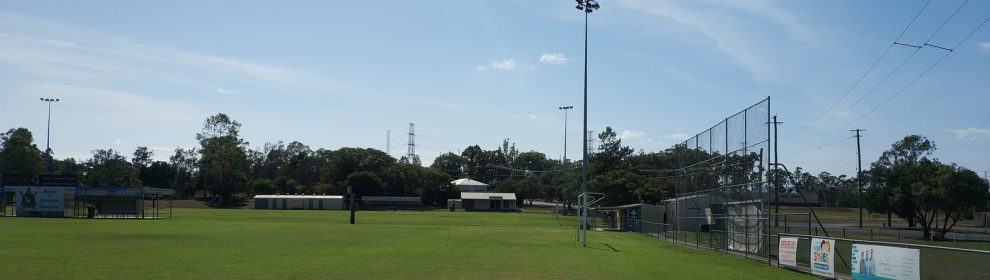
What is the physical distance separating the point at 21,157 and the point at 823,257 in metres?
127

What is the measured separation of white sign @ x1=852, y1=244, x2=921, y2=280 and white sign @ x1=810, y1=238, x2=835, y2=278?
2.06 meters

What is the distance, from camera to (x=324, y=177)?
156m

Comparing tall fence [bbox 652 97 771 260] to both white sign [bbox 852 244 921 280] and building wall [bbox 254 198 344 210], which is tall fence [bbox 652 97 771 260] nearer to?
white sign [bbox 852 244 921 280]

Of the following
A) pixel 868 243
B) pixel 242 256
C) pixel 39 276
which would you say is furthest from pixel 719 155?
pixel 39 276

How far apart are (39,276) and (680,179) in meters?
32.3

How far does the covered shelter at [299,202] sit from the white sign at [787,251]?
111 meters

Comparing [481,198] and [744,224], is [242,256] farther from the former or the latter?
[481,198]

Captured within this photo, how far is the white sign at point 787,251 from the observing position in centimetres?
2322

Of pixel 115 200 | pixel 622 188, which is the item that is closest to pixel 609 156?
pixel 622 188

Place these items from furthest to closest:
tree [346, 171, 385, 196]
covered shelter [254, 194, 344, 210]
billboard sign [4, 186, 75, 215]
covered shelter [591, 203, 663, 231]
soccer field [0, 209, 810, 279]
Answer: tree [346, 171, 385, 196], covered shelter [254, 194, 344, 210], billboard sign [4, 186, 75, 215], covered shelter [591, 203, 663, 231], soccer field [0, 209, 810, 279]

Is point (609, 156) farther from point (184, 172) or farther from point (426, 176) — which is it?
point (184, 172)

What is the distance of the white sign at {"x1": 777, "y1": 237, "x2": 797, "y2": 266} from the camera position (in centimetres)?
2322

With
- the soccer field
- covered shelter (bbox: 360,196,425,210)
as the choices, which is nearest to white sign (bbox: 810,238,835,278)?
the soccer field

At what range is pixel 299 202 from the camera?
5128 inches
